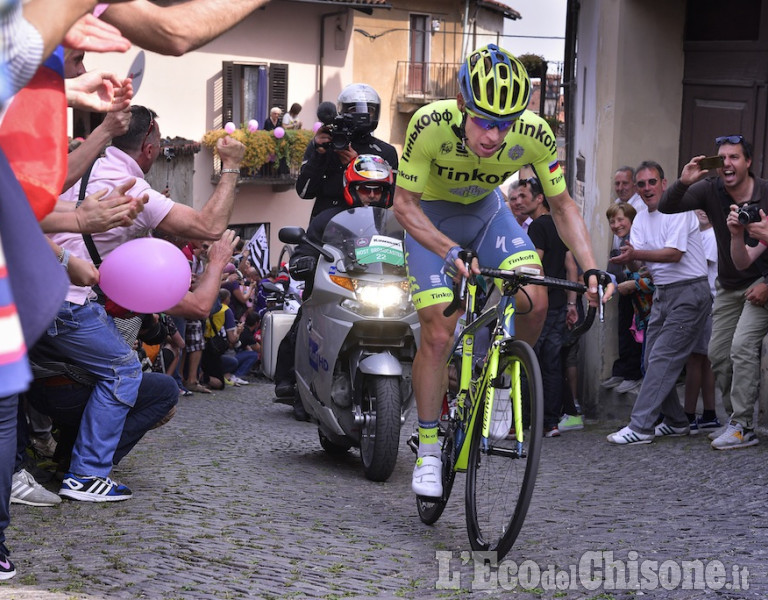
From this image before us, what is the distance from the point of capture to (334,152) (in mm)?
9609

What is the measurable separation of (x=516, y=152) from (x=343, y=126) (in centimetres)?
417

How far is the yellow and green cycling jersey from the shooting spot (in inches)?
219

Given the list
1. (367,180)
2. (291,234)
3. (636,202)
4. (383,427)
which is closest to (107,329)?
(383,427)

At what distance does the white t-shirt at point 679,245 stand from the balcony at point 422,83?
32.6 metres

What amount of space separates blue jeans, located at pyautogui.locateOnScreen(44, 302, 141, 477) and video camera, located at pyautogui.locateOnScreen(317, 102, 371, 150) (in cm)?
404

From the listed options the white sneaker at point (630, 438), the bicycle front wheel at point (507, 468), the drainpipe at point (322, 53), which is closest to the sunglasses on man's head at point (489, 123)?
the bicycle front wheel at point (507, 468)

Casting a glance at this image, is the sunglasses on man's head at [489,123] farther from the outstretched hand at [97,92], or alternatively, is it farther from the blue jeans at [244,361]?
the blue jeans at [244,361]

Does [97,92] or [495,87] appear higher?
[495,87]

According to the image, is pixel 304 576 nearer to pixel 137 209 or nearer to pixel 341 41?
pixel 137 209

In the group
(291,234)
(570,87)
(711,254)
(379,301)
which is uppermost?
(570,87)

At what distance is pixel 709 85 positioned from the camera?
11.3 meters

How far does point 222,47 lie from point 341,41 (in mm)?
5158

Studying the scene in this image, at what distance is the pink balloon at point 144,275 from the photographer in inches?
207

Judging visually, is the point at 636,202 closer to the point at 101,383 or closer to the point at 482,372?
the point at 482,372
